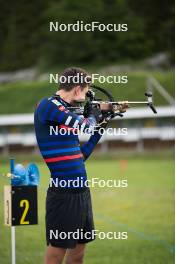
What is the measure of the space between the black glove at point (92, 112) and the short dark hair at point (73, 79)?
0.38ft

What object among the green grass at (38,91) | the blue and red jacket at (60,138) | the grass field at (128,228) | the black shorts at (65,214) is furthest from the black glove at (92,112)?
the green grass at (38,91)

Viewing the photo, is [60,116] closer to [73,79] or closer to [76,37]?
[73,79]

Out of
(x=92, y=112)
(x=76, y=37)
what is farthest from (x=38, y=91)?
(x=92, y=112)

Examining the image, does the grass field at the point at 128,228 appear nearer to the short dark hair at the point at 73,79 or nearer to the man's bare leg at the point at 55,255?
the man's bare leg at the point at 55,255

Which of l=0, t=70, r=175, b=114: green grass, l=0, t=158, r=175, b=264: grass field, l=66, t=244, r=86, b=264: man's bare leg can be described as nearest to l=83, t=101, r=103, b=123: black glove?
l=66, t=244, r=86, b=264: man's bare leg

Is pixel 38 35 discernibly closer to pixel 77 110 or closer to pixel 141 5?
pixel 141 5

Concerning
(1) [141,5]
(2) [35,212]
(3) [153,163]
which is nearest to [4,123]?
(1) [141,5]

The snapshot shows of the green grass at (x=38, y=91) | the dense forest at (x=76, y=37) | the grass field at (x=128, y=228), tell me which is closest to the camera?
the grass field at (x=128, y=228)

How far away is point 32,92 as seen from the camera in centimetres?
895

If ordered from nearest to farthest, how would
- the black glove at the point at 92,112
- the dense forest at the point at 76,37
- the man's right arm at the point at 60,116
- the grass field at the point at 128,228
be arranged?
1. the man's right arm at the point at 60,116
2. the black glove at the point at 92,112
3. the grass field at the point at 128,228
4. the dense forest at the point at 76,37

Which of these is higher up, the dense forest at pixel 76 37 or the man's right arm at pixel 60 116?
the dense forest at pixel 76 37

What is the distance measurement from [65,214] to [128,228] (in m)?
3.47

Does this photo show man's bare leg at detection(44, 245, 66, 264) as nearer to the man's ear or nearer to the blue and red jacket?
the blue and red jacket

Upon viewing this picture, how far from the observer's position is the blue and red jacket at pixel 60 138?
11.0 ft
